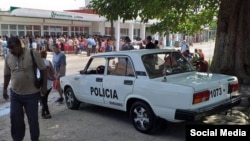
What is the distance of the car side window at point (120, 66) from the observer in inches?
242

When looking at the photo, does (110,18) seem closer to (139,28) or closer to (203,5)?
(203,5)

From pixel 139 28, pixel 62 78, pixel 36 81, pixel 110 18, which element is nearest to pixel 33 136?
pixel 36 81

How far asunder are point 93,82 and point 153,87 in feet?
5.99

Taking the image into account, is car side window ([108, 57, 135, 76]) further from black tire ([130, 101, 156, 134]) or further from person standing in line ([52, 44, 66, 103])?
person standing in line ([52, 44, 66, 103])

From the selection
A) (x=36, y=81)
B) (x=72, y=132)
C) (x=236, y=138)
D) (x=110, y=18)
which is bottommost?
(x=72, y=132)

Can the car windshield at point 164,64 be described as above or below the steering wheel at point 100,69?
above

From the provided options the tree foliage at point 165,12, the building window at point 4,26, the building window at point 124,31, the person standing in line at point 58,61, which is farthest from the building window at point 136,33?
the person standing in line at point 58,61

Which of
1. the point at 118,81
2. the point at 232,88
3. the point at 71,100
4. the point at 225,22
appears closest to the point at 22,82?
the point at 118,81

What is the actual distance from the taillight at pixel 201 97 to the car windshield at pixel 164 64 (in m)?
0.89

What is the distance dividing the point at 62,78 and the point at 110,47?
2209cm

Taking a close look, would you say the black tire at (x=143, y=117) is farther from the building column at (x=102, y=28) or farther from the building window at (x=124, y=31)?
the building window at (x=124, y=31)

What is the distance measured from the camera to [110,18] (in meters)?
9.89

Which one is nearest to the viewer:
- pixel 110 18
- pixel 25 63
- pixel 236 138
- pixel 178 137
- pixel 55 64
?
pixel 236 138

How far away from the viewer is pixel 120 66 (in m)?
6.40
